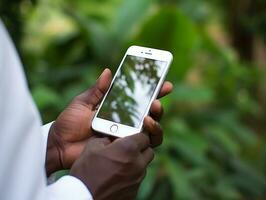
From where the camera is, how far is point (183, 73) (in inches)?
106

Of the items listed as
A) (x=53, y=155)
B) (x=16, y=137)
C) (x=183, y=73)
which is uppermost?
(x=16, y=137)

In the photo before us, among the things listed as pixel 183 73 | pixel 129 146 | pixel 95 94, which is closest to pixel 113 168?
pixel 129 146

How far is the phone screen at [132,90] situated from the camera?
1.02m

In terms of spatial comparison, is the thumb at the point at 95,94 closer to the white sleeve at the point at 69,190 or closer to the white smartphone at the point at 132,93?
the white smartphone at the point at 132,93

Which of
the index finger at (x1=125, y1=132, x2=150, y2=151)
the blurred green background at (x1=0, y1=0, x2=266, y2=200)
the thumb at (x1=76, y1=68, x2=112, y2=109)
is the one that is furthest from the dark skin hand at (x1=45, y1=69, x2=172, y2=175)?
the blurred green background at (x1=0, y1=0, x2=266, y2=200)

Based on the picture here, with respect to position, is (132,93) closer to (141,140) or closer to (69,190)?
(141,140)

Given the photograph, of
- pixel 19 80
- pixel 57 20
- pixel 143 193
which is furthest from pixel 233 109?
pixel 19 80

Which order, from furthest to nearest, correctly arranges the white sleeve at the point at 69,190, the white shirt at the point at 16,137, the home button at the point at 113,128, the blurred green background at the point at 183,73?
the blurred green background at the point at 183,73 → the home button at the point at 113,128 → the white sleeve at the point at 69,190 → the white shirt at the point at 16,137

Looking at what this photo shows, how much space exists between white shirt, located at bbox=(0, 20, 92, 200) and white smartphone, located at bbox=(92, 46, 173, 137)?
0.26 m

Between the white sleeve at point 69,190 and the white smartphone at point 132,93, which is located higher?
the white smartphone at point 132,93

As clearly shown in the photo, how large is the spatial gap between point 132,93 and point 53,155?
7.8 inches

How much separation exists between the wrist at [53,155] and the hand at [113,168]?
0.17 m

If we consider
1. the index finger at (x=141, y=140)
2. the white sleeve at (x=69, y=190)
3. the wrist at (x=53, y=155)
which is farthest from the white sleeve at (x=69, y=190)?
the wrist at (x=53, y=155)

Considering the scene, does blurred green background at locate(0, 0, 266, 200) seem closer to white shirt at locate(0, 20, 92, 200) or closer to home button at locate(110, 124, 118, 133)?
home button at locate(110, 124, 118, 133)
